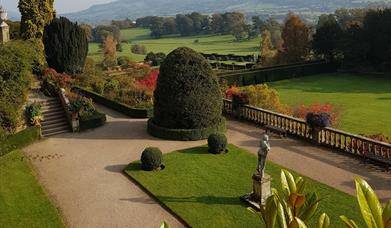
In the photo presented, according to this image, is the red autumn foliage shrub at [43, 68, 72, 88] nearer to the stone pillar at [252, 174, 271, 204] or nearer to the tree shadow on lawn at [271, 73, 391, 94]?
the tree shadow on lawn at [271, 73, 391, 94]

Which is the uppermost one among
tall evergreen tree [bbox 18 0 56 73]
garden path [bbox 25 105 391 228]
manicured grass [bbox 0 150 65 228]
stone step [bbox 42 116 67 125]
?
tall evergreen tree [bbox 18 0 56 73]

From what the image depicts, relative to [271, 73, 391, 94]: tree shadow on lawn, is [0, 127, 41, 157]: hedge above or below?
below

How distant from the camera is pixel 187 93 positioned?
20.5 meters

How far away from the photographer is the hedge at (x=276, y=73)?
43438mm

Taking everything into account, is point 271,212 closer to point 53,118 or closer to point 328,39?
point 53,118

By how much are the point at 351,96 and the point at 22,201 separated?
28.8 meters

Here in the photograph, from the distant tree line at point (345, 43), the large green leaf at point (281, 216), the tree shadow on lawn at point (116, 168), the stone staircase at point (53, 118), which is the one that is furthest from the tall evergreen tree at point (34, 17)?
the large green leaf at point (281, 216)

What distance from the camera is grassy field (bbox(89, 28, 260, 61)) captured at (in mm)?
88125

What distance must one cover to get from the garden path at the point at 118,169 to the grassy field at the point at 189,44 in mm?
57649

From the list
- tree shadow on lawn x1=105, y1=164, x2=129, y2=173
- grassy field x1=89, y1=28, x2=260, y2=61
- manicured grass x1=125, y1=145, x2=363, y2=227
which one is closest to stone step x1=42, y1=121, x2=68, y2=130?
tree shadow on lawn x1=105, y1=164, x2=129, y2=173

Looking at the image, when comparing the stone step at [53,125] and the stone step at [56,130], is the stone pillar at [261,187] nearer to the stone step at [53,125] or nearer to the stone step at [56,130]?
the stone step at [56,130]

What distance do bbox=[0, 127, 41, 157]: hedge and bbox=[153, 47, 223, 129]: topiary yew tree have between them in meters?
6.52

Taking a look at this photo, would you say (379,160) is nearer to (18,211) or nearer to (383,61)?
(18,211)

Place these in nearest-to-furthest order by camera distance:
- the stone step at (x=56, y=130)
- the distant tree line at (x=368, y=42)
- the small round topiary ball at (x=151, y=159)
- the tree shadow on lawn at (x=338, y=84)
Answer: the small round topiary ball at (x=151, y=159)
the stone step at (x=56, y=130)
the tree shadow on lawn at (x=338, y=84)
the distant tree line at (x=368, y=42)
